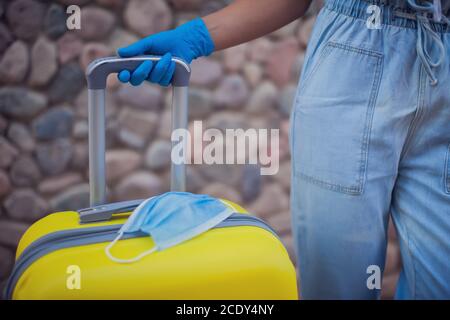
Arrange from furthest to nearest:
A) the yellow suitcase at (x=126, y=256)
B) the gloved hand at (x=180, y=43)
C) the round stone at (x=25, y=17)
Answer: the round stone at (x=25, y=17) → the gloved hand at (x=180, y=43) → the yellow suitcase at (x=126, y=256)

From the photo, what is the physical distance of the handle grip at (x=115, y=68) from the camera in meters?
0.75

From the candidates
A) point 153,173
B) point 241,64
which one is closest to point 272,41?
point 241,64

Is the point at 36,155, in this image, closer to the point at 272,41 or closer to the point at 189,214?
the point at 272,41

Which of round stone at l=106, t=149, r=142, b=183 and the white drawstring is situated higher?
the white drawstring

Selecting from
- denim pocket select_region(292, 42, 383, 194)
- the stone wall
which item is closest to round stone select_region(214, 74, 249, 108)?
the stone wall

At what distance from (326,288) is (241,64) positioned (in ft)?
3.63

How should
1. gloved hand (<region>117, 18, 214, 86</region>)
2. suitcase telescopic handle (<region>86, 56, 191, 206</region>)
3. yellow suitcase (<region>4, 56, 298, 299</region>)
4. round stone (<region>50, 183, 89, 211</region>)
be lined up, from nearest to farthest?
yellow suitcase (<region>4, 56, 298, 299</region>) → suitcase telescopic handle (<region>86, 56, 191, 206</region>) → gloved hand (<region>117, 18, 214, 86</region>) → round stone (<region>50, 183, 89, 211</region>)

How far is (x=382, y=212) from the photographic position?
0.84 metres

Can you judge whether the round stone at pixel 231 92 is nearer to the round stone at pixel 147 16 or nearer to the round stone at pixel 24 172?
the round stone at pixel 147 16

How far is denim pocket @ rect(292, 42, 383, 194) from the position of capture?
0.80 m

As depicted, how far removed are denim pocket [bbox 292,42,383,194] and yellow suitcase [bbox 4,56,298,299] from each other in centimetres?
14

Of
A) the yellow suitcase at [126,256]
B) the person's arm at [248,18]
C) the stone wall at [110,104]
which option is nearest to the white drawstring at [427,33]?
the person's arm at [248,18]

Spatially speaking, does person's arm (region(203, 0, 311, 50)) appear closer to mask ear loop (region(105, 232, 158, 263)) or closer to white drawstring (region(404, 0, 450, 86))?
white drawstring (region(404, 0, 450, 86))

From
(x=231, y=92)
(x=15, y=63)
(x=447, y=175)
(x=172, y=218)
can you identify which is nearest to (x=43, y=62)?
(x=15, y=63)
